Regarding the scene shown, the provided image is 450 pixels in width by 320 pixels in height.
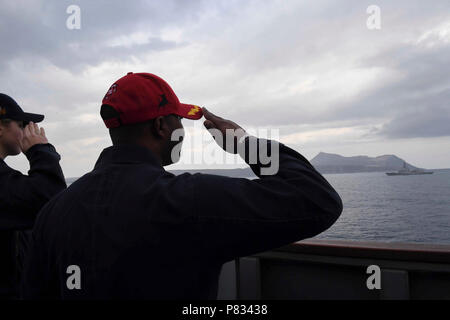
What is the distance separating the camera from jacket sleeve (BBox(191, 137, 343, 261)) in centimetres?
96

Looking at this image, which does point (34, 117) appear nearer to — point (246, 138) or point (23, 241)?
point (23, 241)

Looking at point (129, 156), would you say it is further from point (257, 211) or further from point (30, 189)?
point (30, 189)

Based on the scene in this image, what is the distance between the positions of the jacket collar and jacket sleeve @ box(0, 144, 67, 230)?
0.75 metres

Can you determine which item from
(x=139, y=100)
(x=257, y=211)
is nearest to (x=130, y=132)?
(x=139, y=100)

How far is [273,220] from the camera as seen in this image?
96 cm

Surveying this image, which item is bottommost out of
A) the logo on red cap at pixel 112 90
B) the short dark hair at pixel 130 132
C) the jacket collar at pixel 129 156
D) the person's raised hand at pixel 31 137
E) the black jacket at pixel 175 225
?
the black jacket at pixel 175 225

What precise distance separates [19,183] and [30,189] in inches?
3.0

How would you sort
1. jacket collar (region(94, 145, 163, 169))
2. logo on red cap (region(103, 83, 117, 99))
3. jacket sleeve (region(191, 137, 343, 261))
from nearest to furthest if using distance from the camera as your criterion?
jacket sleeve (region(191, 137, 343, 261)), jacket collar (region(94, 145, 163, 169)), logo on red cap (region(103, 83, 117, 99))

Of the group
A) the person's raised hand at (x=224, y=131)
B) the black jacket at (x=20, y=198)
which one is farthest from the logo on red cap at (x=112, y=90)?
the black jacket at (x=20, y=198)

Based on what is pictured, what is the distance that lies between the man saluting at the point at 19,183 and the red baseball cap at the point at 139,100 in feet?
2.44

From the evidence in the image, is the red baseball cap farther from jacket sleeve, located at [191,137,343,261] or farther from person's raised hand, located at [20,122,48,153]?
person's raised hand, located at [20,122,48,153]

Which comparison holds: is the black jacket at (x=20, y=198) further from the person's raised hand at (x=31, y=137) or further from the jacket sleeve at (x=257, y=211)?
the jacket sleeve at (x=257, y=211)

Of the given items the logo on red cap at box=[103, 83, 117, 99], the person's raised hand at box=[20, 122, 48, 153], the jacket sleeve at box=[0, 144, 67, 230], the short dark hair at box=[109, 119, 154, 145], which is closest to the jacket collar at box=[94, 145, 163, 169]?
the short dark hair at box=[109, 119, 154, 145]

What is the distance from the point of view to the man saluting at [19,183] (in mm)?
1707
